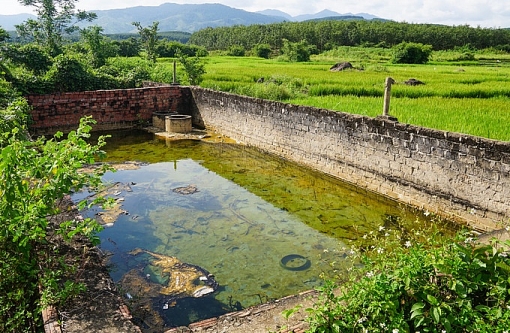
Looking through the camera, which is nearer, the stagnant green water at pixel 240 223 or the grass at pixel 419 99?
the stagnant green water at pixel 240 223

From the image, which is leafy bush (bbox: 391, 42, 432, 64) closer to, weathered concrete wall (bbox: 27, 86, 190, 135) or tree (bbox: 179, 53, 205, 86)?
tree (bbox: 179, 53, 205, 86)

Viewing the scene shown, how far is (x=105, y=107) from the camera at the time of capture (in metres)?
12.9

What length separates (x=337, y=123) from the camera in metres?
8.30

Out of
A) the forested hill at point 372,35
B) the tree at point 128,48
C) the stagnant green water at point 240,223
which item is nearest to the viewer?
the stagnant green water at point 240,223

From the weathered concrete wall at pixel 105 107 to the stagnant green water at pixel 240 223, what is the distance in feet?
11.3

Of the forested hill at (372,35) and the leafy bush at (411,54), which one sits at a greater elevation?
the forested hill at (372,35)

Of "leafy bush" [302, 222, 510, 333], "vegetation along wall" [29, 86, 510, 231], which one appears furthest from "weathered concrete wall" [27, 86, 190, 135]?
"leafy bush" [302, 222, 510, 333]

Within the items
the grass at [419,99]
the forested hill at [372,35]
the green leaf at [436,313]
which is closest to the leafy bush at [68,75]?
the grass at [419,99]

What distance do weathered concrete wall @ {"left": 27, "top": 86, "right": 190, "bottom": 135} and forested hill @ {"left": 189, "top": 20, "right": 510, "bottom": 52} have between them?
36.2 metres

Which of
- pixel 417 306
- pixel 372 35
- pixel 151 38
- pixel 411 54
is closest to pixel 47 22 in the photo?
pixel 151 38

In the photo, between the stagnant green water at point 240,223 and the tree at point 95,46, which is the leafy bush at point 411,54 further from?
the stagnant green water at point 240,223

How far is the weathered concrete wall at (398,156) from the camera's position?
5.86 m

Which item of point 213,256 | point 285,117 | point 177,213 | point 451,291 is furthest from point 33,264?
point 285,117

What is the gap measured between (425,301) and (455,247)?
433mm
